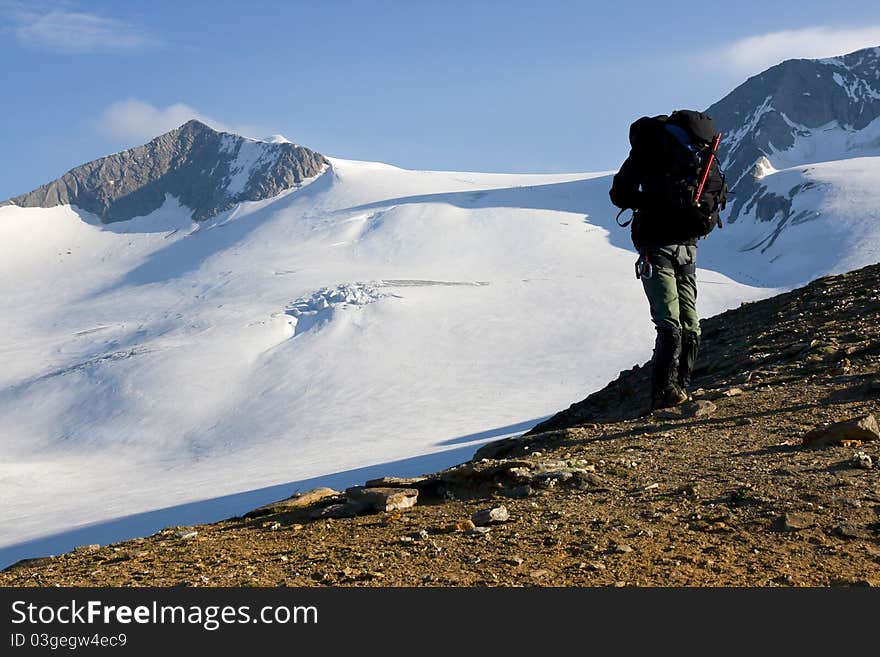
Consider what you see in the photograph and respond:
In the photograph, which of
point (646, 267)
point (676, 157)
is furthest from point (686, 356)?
point (676, 157)

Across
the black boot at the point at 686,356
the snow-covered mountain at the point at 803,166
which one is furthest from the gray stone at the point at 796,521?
the snow-covered mountain at the point at 803,166

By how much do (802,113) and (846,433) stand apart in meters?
176

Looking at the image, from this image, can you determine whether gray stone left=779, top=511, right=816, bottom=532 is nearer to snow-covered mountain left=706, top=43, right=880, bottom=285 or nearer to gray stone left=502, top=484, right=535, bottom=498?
gray stone left=502, top=484, right=535, bottom=498

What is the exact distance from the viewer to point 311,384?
69.4 m

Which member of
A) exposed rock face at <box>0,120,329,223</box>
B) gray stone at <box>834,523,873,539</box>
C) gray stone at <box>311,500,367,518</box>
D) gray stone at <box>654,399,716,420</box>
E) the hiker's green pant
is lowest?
gray stone at <box>834,523,873,539</box>

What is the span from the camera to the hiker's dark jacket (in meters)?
7.72

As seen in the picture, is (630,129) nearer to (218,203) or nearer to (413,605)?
(413,605)

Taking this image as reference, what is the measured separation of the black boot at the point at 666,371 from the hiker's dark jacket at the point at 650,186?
0.86m

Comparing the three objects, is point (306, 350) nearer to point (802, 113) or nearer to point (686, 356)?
point (686, 356)

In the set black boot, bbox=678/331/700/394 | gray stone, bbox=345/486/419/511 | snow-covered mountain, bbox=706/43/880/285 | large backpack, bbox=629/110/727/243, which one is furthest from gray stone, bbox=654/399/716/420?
snow-covered mountain, bbox=706/43/880/285

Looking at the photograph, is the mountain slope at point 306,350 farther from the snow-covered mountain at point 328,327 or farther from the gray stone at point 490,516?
the gray stone at point 490,516

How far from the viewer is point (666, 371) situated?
834 cm

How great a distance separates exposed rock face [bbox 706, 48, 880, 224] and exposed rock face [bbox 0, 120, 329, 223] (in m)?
74.4

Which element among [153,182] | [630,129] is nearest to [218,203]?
[153,182]
